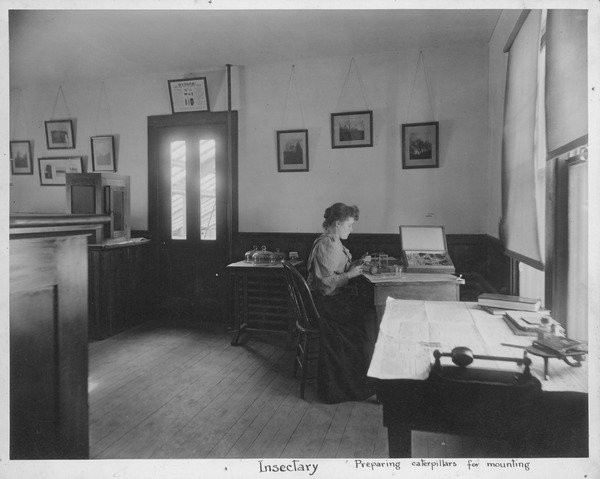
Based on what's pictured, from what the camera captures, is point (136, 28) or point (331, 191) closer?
point (136, 28)

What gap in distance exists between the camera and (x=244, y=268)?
405 cm

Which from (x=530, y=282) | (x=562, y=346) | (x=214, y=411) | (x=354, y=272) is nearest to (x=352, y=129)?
(x=354, y=272)

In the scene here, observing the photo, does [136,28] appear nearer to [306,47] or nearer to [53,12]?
[53,12]

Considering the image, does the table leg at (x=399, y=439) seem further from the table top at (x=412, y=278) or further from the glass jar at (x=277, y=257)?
the glass jar at (x=277, y=257)

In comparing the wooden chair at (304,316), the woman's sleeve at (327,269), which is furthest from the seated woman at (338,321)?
the wooden chair at (304,316)

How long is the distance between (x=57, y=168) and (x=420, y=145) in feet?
13.9

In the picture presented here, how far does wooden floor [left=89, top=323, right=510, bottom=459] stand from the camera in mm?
2279

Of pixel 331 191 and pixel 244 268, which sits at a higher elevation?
pixel 331 191

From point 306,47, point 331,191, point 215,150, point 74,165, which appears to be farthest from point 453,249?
point 74,165

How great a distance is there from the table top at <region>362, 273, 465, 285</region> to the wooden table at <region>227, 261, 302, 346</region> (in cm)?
117

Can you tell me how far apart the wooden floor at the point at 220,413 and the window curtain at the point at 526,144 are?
1180 millimetres

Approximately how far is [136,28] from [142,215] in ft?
6.81

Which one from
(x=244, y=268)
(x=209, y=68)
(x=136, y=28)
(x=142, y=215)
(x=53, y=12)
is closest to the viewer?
(x=53, y=12)
